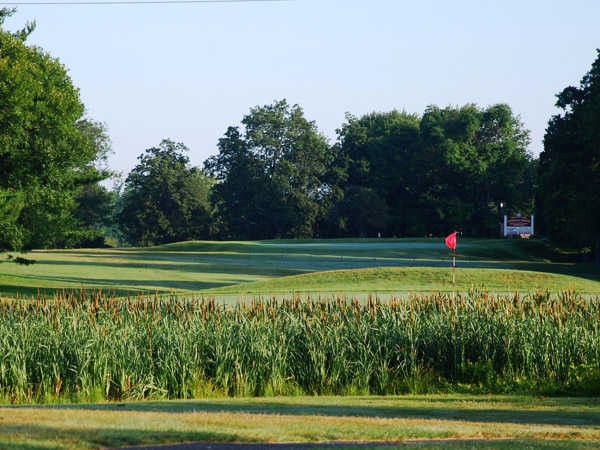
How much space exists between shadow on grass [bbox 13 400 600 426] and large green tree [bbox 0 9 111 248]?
25.5 meters

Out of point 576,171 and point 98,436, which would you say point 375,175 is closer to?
point 576,171

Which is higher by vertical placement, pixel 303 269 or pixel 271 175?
pixel 271 175

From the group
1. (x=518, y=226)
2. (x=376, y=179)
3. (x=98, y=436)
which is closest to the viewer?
(x=98, y=436)

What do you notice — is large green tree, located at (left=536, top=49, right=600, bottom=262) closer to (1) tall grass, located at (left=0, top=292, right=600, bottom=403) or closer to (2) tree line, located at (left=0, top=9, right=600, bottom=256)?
(2) tree line, located at (left=0, top=9, right=600, bottom=256)

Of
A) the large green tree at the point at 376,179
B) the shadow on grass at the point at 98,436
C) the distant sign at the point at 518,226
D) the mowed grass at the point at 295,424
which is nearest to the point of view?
the shadow on grass at the point at 98,436

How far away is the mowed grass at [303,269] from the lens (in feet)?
112

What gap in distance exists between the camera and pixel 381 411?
1182 cm

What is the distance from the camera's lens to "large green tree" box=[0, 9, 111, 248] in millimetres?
36406

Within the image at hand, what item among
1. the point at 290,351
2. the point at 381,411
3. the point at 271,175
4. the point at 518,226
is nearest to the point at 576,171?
the point at 518,226

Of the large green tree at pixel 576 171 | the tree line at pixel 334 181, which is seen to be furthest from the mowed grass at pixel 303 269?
the tree line at pixel 334 181

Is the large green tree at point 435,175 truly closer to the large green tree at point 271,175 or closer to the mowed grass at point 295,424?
the large green tree at point 271,175

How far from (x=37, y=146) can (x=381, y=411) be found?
29508 mm

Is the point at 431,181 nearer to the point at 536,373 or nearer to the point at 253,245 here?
the point at 253,245

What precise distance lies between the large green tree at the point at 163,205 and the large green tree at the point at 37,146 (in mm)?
54946
